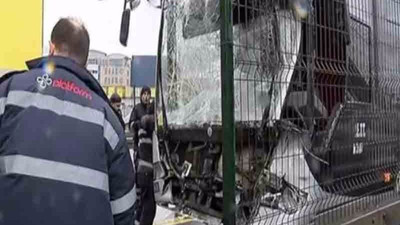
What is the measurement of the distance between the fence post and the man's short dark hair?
692mm

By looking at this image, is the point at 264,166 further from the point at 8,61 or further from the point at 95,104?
the point at 8,61

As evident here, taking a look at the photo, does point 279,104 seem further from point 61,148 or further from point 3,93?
point 3,93

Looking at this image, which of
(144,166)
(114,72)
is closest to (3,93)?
(144,166)

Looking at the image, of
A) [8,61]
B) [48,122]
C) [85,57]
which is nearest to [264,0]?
[85,57]

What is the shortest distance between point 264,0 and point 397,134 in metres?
1.80

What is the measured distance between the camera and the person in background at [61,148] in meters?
2.02

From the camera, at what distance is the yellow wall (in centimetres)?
583

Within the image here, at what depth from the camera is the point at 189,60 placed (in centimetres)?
342

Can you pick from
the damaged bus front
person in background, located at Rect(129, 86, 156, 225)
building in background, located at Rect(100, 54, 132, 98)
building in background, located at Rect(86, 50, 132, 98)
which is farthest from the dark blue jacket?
building in background, located at Rect(100, 54, 132, 98)

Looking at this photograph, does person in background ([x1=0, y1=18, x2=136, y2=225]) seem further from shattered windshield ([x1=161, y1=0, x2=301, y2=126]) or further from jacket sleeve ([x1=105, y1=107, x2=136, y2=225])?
shattered windshield ([x1=161, y1=0, x2=301, y2=126])

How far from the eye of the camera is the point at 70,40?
2260 millimetres

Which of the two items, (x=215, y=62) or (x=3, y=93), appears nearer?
(x=3, y=93)

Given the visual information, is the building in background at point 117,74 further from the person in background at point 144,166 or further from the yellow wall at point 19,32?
the yellow wall at point 19,32

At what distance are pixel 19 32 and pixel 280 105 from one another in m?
3.97
